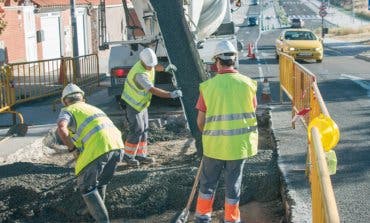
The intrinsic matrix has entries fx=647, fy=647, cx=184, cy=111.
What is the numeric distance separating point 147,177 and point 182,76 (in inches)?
79.7

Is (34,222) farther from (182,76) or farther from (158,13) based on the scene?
(158,13)

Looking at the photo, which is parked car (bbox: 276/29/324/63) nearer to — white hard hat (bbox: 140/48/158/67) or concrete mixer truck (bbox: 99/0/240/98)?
concrete mixer truck (bbox: 99/0/240/98)

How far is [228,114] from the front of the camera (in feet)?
19.8

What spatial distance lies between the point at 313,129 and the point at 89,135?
2.35 metres

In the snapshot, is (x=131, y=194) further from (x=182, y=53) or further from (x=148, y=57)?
(x=182, y=53)

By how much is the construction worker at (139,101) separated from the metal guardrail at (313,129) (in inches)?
86.8

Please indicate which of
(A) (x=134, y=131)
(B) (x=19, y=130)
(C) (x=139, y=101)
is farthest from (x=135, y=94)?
(B) (x=19, y=130)

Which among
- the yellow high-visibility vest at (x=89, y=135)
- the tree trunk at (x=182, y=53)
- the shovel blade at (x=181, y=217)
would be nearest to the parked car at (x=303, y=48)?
the tree trunk at (x=182, y=53)

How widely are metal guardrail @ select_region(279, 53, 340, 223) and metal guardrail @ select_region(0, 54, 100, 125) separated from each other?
5.31 metres

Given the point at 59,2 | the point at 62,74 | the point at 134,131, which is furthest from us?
the point at 59,2

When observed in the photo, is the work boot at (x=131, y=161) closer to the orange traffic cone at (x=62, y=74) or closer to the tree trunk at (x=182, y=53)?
the tree trunk at (x=182, y=53)

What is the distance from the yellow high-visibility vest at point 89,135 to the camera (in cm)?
637

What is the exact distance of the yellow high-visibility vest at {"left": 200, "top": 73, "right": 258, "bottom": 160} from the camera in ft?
19.7

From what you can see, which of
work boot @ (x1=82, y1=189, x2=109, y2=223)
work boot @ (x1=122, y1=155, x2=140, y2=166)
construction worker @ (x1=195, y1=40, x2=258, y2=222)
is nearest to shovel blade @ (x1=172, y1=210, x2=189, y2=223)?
construction worker @ (x1=195, y1=40, x2=258, y2=222)
